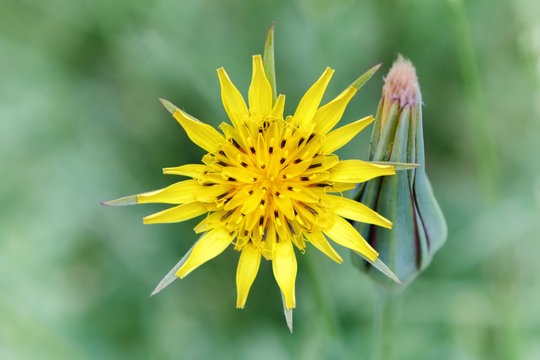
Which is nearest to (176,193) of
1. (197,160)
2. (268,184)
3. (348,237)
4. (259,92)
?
(268,184)

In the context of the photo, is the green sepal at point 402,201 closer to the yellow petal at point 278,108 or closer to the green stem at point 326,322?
the yellow petal at point 278,108

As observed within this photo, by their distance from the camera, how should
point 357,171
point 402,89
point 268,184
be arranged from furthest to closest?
point 268,184
point 357,171
point 402,89

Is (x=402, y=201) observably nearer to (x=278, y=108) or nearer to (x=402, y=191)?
(x=402, y=191)

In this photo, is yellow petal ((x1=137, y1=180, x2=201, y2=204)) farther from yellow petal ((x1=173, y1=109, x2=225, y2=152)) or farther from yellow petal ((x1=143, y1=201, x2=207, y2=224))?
yellow petal ((x1=173, y1=109, x2=225, y2=152))

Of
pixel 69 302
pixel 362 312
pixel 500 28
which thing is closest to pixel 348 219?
pixel 362 312

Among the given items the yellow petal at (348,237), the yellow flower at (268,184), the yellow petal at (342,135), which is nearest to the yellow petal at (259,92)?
the yellow flower at (268,184)

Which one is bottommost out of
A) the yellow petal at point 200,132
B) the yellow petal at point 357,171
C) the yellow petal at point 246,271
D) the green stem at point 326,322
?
the green stem at point 326,322
